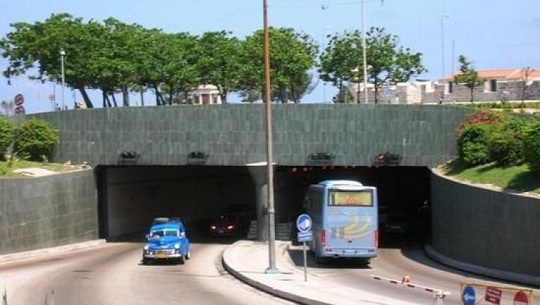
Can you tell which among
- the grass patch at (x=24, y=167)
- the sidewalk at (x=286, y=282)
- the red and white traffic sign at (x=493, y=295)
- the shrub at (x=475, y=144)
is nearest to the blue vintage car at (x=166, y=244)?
the sidewalk at (x=286, y=282)

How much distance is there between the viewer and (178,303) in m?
24.4

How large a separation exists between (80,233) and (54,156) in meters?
5.05

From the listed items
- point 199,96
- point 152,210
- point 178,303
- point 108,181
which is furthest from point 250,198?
point 199,96

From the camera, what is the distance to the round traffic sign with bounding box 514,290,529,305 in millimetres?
14164

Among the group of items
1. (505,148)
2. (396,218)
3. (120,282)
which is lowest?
(396,218)

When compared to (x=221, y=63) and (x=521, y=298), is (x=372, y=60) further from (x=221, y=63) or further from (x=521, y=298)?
(x=521, y=298)

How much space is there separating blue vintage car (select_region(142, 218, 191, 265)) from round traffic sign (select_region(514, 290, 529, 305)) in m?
24.9

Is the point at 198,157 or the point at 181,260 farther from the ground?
the point at 198,157

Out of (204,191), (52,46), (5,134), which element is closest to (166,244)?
(5,134)

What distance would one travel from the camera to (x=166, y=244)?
124 feet

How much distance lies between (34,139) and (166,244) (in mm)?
15166

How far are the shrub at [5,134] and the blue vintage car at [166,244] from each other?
13084 mm

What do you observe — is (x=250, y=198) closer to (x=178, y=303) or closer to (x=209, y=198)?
(x=209, y=198)

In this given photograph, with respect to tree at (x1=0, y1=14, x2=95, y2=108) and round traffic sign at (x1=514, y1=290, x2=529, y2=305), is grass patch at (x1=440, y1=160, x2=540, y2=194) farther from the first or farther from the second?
tree at (x1=0, y1=14, x2=95, y2=108)
